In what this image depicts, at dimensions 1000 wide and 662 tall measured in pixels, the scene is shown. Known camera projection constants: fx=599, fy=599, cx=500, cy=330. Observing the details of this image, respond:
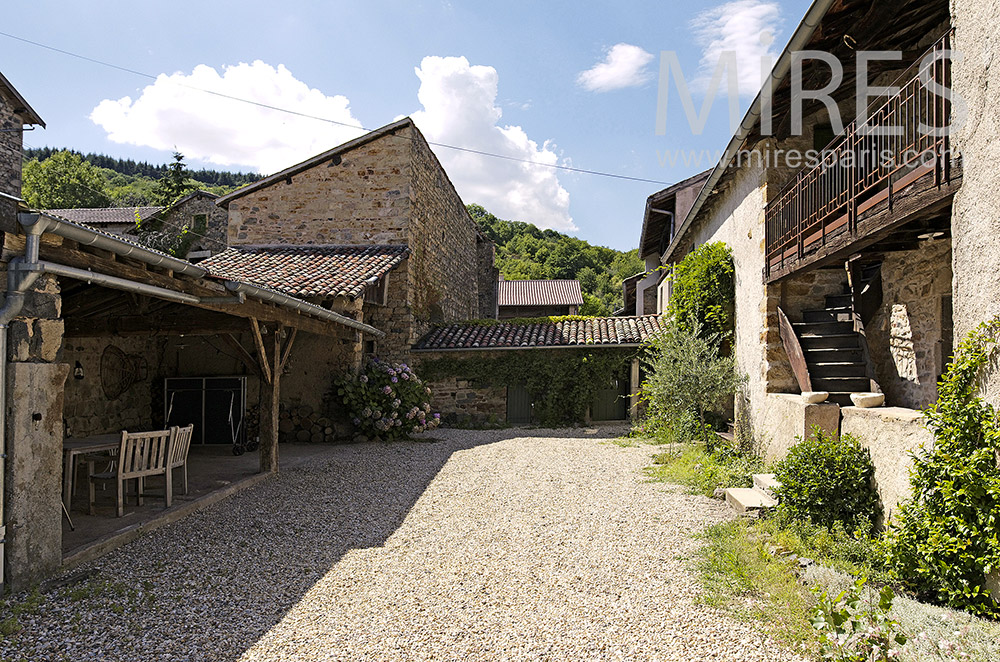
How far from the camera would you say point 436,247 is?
15.6 metres

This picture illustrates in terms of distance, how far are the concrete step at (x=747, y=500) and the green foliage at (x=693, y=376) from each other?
2776mm

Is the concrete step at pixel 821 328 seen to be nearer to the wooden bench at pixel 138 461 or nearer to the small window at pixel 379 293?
the wooden bench at pixel 138 461

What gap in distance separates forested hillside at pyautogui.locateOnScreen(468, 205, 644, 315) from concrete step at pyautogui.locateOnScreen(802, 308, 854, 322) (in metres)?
31.6

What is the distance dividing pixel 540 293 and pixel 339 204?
19870 mm

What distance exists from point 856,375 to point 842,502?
2320 millimetres

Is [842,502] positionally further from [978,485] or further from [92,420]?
[92,420]

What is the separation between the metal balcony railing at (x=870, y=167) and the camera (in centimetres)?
412

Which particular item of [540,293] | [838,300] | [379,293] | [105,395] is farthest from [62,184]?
[838,300]

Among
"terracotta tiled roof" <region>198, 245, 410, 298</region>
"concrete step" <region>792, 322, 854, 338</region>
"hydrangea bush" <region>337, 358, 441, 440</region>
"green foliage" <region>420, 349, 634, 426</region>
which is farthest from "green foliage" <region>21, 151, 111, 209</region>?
"concrete step" <region>792, 322, 854, 338</region>

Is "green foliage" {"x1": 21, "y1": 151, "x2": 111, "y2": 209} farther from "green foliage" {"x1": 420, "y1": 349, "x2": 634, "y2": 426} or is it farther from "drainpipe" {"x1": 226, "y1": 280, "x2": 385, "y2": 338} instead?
"drainpipe" {"x1": 226, "y1": 280, "x2": 385, "y2": 338}

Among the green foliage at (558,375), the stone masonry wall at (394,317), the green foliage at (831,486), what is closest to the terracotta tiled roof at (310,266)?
the stone masonry wall at (394,317)

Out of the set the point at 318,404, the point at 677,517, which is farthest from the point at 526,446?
the point at 677,517

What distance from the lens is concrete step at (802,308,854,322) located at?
6.98 meters

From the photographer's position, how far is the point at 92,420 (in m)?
8.93
